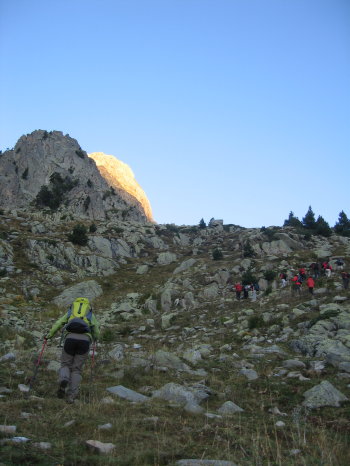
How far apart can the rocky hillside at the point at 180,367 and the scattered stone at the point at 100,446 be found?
0.6 inches

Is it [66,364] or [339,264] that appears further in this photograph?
[339,264]

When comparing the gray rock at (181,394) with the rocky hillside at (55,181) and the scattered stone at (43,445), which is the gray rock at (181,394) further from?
the rocky hillside at (55,181)

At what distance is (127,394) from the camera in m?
7.46

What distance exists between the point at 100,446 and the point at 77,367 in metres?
3.38

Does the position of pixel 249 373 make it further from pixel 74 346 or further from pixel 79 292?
pixel 79 292

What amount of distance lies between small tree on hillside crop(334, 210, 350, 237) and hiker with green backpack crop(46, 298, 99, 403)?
166 ft

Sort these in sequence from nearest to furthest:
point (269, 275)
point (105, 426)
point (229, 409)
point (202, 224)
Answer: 1. point (105, 426)
2. point (229, 409)
3. point (269, 275)
4. point (202, 224)

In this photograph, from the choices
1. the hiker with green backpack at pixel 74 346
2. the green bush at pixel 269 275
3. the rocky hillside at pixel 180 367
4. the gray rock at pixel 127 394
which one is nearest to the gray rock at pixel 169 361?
the rocky hillside at pixel 180 367

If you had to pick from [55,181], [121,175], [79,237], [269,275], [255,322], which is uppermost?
[121,175]

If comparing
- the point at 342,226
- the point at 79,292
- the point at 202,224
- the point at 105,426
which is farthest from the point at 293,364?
the point at 202,224

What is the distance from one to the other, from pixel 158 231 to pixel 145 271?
20.8 metres

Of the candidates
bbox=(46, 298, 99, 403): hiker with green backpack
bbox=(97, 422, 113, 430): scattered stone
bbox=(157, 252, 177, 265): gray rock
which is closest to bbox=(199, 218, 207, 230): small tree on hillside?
bbox=(157, 252, 177, 265): gray rock

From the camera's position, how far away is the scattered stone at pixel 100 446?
4227 millimetres

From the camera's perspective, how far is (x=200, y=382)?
8867mm
